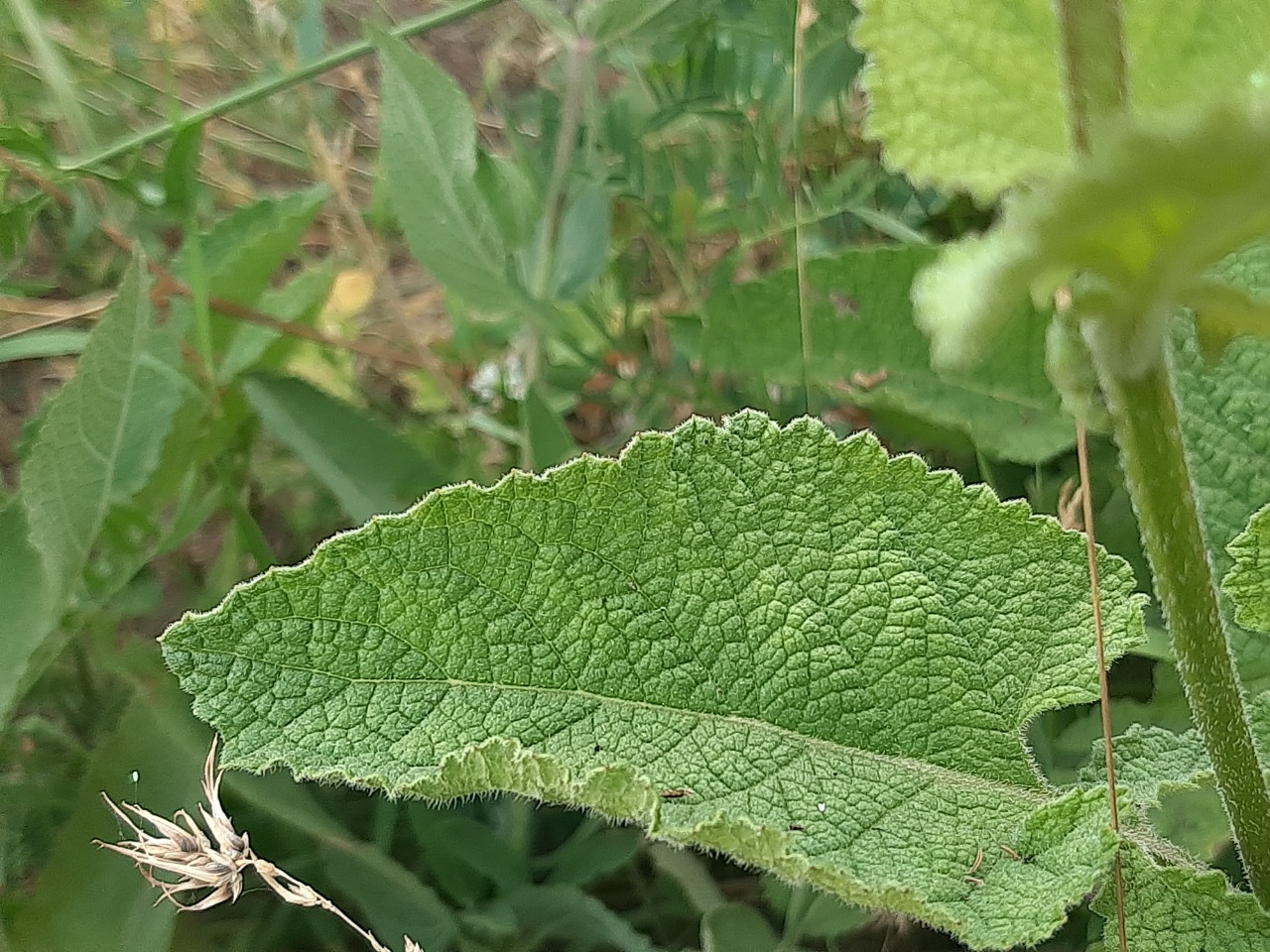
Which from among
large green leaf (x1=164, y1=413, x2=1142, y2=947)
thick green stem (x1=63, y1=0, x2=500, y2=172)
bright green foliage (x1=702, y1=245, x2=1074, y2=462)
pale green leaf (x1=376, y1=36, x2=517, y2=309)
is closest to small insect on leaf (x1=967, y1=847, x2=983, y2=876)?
large green leaf (x1=164, y1=413, x2=1142, y2=947)

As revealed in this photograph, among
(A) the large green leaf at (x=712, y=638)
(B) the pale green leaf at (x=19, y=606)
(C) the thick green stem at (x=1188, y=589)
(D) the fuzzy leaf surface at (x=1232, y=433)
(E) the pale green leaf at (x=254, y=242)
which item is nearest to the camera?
(C) the thick green stem at (x=1188, y=589)

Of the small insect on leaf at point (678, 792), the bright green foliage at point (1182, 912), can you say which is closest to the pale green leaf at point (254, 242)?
the small insect on leaf at point (678, 792)

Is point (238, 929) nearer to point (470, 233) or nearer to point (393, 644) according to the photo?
point (393, 644)

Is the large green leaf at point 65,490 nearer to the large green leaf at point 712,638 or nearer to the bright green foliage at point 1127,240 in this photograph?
the large green leaf at point 712,638

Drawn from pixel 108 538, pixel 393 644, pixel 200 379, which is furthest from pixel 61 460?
pixel 393 644

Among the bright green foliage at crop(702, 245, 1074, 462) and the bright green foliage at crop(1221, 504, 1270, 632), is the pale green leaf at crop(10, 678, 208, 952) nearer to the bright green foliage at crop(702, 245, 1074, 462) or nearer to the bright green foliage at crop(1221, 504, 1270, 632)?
the bright green foliage at crop(702, 245, 1074, 462)

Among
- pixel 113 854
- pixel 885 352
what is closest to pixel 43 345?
pixel 113 854

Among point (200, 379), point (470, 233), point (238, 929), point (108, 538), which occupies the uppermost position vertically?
point (470, 233)
